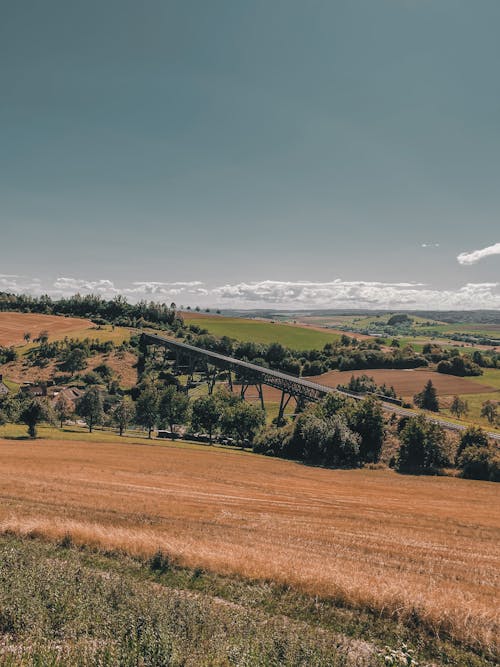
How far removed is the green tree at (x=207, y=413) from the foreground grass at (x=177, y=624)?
70291mm

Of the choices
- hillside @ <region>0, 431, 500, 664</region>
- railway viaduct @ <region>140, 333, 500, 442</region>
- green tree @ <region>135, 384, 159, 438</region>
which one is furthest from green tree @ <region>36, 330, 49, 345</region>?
hillside @ <region>0, 431, 500, 664</region>

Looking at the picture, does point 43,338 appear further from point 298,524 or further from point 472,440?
point 298,524

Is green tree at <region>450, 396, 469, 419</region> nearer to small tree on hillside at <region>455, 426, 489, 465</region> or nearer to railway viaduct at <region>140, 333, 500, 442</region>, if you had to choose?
railway viaduct at <region>140, 333, 500, 442</region>

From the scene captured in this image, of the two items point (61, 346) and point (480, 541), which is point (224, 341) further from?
point (480, 541)

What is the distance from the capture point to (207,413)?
277 ft

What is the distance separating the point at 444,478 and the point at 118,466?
45185 mm

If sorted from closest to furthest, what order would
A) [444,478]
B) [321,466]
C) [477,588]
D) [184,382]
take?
[477,588]
[444,478]
[321,466]
[184,382]

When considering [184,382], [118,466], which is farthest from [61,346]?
[118,466]

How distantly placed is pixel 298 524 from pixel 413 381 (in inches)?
4814

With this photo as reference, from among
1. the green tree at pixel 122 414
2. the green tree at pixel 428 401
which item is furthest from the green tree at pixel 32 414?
the green tree at pixel 428 401

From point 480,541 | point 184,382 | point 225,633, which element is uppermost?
point 225,633

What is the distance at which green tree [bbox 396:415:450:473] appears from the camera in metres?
57.7

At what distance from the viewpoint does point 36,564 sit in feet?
43.1

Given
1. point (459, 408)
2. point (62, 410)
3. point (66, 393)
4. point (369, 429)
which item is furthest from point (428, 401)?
point (66, 393)
